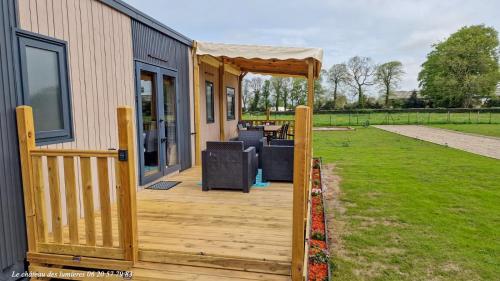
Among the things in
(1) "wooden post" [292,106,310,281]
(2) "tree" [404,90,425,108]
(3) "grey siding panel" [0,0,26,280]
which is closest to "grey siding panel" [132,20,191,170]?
(3) "grey siding panel" [0,0,26,280]

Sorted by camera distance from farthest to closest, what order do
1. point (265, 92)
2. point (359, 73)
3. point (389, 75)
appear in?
point (389, 75), point (359, 73), point (265, 92)

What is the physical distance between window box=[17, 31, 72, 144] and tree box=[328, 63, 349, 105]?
42.1 metres

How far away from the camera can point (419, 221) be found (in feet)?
14.9

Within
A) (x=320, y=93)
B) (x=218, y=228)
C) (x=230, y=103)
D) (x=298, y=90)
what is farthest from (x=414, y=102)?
(x=218, y=228)

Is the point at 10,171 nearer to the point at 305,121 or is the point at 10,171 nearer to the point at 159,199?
the point at 159,199

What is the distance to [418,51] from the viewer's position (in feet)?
171

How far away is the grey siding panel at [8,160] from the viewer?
250 cm

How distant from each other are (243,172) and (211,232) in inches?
61.0

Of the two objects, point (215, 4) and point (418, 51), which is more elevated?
point (418, 51)

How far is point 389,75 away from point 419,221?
148 ft

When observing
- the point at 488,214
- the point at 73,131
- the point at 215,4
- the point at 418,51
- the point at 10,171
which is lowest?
the point at 488,214

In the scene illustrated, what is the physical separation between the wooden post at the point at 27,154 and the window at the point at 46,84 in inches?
7.4

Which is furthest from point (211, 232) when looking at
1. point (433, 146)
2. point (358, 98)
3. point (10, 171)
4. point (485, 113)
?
point (358, 98)

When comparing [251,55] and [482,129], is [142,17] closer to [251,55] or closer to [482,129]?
[251,55]
